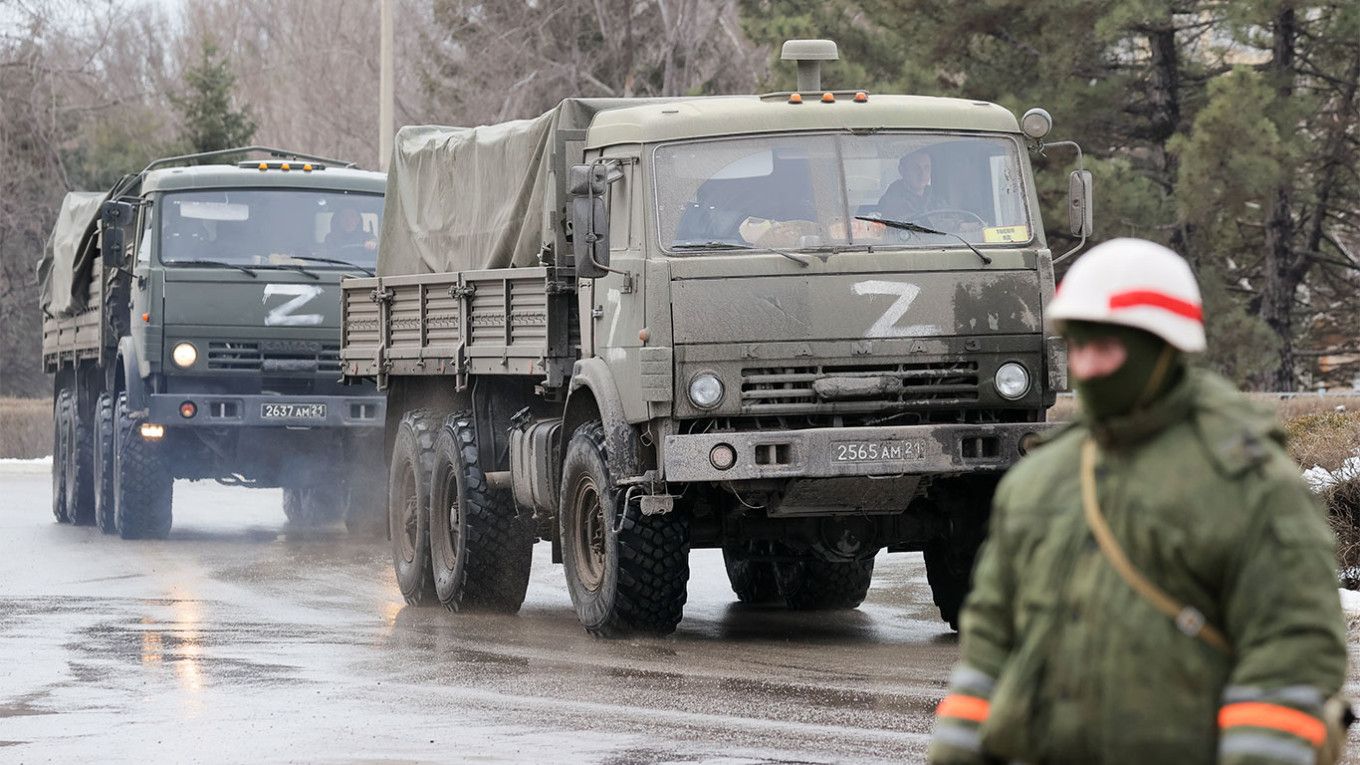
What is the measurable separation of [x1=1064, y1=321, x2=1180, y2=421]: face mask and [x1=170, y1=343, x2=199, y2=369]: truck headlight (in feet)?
55.4

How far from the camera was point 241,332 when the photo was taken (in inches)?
790

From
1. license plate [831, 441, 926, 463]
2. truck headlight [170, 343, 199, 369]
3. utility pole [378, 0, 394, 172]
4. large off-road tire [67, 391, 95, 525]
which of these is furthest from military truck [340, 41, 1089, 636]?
utility pole [378, 0, 394, 172]

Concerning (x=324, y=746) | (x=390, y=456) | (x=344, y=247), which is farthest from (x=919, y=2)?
(x=324, y=746)

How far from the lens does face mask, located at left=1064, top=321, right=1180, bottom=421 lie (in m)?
3.66

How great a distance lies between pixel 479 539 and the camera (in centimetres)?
1426

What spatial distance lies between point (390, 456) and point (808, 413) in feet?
Answer: 17.2

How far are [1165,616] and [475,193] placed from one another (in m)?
11.8

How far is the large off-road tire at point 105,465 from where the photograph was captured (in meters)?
21.3

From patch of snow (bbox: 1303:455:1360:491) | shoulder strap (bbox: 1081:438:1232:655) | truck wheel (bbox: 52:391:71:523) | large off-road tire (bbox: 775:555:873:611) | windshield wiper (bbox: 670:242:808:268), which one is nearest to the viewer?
shoulder strap (bbox: 1081:438:1232:655)

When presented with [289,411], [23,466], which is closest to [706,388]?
[289,411]

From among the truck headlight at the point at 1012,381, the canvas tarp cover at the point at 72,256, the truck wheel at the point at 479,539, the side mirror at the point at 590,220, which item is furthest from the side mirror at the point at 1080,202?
the canvas tarp cover at the point at 72,256

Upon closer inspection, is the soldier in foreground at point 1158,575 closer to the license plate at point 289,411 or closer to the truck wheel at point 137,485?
the license plate at point 289,411

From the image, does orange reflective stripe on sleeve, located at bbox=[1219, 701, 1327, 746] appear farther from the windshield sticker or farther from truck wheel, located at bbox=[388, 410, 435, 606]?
truck wheel, located at bbox=[388, 410, 435, 606]

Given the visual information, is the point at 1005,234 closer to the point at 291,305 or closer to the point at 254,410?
the point at 291,305
